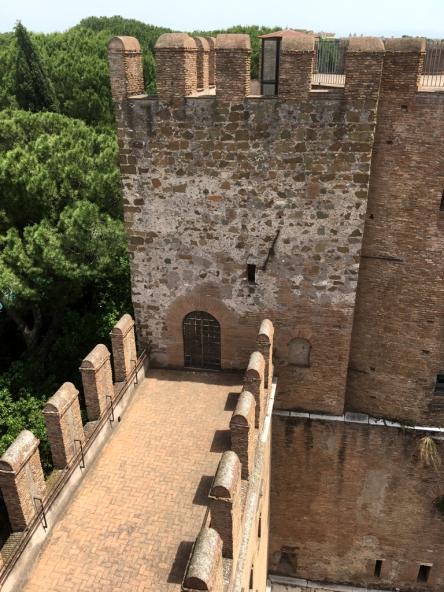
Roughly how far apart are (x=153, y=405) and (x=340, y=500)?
21.0 ft

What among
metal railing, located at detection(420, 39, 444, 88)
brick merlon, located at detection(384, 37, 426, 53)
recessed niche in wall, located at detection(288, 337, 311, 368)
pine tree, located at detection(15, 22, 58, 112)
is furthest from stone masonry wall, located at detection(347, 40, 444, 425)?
pine tree, located at detection(15, 22, 58, 112)

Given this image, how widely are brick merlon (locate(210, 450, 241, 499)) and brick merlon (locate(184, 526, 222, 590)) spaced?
641mm

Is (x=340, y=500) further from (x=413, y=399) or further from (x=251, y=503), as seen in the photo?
(x=251, y=503)

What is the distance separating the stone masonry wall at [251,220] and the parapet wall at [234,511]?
81.2 inches

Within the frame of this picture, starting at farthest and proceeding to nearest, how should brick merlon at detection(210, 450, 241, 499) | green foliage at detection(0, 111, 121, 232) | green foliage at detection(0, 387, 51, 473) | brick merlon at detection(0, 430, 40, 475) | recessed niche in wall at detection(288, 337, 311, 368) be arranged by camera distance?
green foliage at detection(0, 111, 121, 232) → green foliage at detection(0, 387, 51, 473) → recessed niche in wall at detection(288, 337, 311, 368) → brick merlon at detection(0, 430, 40, 475) → brick merlon at detection(210, 450, 241, 499)

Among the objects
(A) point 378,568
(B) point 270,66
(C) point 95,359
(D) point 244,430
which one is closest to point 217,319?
(C) point 95,359

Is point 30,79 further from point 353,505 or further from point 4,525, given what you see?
point 353,505

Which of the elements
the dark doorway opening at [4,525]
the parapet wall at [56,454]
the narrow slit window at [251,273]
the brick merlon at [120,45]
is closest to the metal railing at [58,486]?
the parapet wall at [56,454]

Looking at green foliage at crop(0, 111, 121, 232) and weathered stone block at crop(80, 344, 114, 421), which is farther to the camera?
green foliage at crop(0, 111, 121, 232)

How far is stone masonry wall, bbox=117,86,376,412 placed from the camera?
10203 millimetres

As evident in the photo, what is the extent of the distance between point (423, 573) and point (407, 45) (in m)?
14.1

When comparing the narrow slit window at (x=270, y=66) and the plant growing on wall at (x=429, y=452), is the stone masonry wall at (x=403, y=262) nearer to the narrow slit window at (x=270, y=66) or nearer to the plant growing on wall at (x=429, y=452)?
the plant growing on wall at (x=429, y=452)

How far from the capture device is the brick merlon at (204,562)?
20.9ft

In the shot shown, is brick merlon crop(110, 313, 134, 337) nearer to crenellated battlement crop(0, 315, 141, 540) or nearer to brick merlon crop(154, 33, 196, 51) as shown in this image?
crenellated battlement crop(0, 315, 141, 540)
